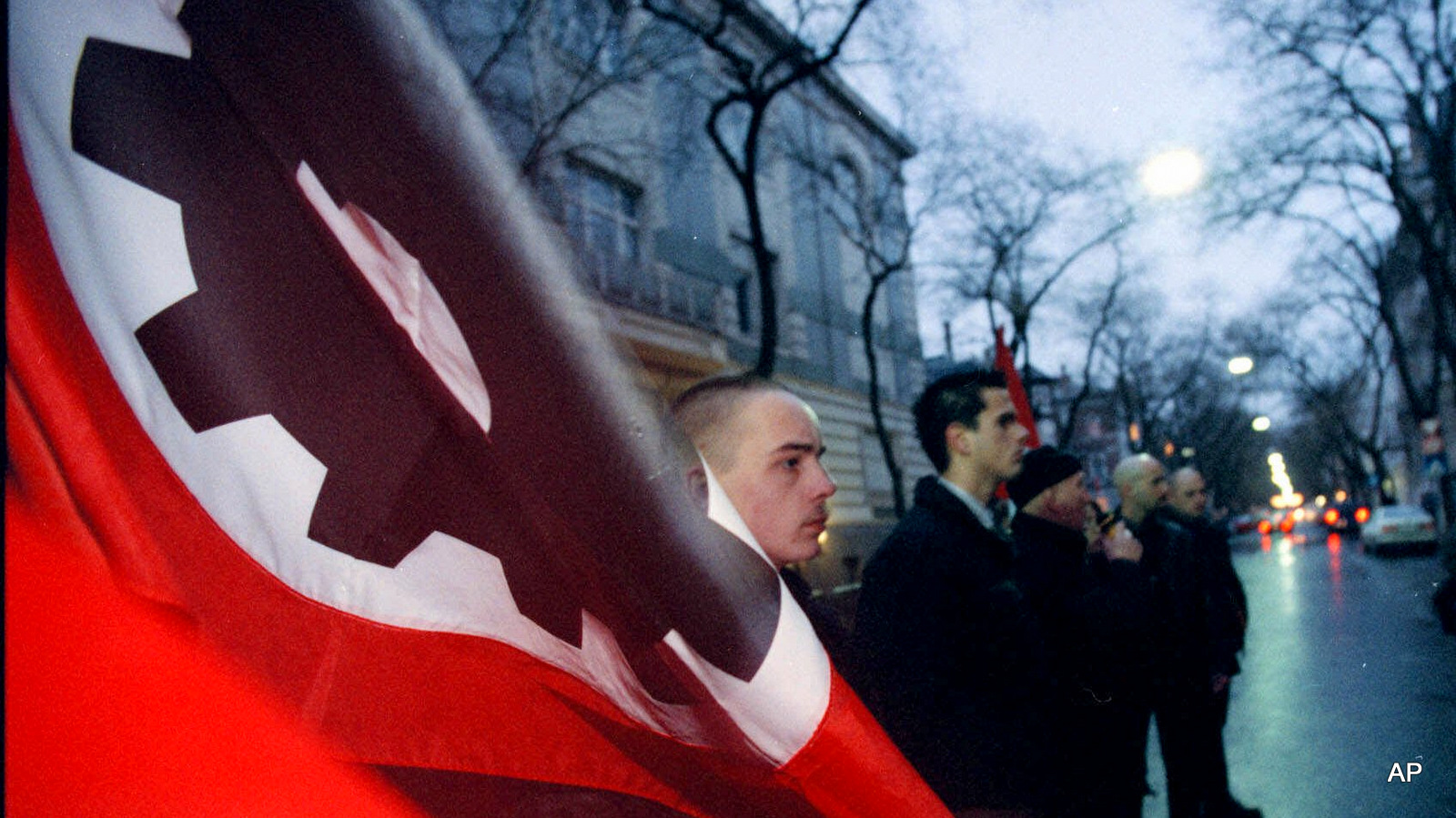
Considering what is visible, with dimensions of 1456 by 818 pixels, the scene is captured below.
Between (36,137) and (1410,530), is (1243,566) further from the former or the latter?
(36,137)

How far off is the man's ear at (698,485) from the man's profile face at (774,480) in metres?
0.75

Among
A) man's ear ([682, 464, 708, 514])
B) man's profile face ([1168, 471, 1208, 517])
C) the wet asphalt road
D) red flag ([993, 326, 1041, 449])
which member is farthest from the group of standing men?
man's profile face ([1168, 471, 1208, 517])

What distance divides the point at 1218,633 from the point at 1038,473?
164 centimetres

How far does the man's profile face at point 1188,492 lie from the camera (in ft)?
17.5

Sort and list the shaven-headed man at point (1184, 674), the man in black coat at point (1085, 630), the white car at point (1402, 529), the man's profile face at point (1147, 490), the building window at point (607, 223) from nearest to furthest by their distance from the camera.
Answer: the man in black coat at point (1085, 630) → the shaven-headed man at point (1184, 674) → the man's profile face at point (1147, 490) → the building window at point (607, 223) → the white car at point (1402, 529)

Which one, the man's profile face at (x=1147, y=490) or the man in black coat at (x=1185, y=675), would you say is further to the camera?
the man's profile face at (x=1147, y=490)

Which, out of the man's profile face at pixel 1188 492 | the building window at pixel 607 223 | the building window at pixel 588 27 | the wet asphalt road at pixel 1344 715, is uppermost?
the building window at pixel 588 27

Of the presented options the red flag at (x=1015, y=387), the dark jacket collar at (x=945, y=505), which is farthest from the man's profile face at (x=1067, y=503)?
the red flag at (x=1015, y=387)

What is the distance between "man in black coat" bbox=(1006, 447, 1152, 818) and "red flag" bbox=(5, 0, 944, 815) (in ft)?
3.82

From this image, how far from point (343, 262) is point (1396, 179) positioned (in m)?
15.4

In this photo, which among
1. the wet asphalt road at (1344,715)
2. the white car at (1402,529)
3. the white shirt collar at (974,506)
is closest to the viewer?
the wet asphalt road at (1344,715)

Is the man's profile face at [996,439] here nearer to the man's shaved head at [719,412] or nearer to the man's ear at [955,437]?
the man's ear at [955,437]

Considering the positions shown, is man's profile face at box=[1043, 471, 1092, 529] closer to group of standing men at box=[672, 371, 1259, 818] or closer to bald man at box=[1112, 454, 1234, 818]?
group of standing men at box=[672, 371, 1259, 818]

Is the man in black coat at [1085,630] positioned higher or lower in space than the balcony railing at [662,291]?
lower
